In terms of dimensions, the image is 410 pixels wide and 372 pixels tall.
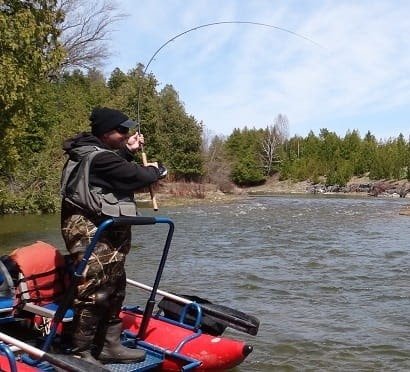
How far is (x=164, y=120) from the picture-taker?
48469 mm

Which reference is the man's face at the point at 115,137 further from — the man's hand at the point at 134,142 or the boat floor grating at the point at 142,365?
the boat floor grating at the point at 142,365

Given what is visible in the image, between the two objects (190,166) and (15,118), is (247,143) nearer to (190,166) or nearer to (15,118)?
(190,166)

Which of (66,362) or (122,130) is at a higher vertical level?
(122,130)

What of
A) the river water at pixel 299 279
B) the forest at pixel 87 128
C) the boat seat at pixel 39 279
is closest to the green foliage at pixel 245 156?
the forest at pixel 87 128

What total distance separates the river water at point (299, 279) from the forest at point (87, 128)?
2727mm

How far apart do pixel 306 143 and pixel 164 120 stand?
36.2m

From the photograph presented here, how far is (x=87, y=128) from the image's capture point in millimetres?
30203

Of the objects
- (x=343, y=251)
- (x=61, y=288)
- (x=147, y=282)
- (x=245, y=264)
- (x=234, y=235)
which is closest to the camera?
(x=61, y=288)

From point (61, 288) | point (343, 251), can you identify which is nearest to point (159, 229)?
point (343, 251)

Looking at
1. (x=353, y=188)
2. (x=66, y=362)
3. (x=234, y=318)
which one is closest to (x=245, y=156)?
(x=353, y=188)

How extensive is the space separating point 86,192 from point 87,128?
2649 cm

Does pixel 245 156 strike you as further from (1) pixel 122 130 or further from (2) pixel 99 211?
(2) pixel 99 211

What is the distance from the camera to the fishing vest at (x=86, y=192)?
4426 millimetres

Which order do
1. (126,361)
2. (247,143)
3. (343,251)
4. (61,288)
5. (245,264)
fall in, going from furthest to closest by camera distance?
(247,143)
(343,251)
(245,264)
(61,288)
(126,361)
